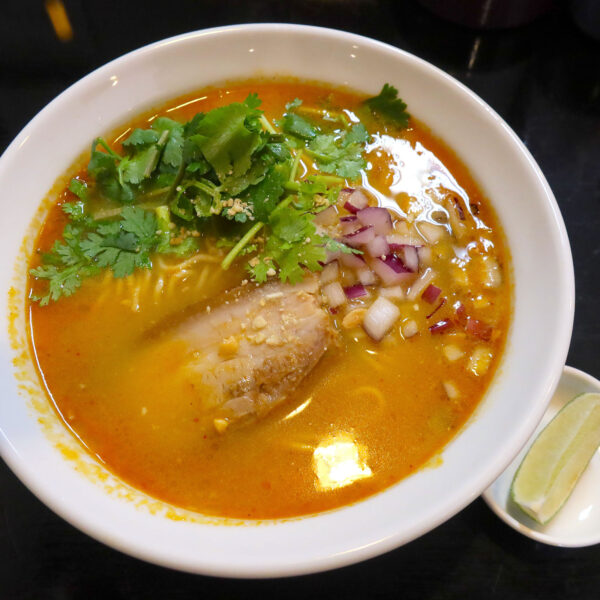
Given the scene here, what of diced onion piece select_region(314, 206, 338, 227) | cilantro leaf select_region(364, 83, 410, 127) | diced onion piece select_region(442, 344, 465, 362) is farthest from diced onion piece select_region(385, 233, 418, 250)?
cilantro leaf select_region(364, 83, 410, 127)

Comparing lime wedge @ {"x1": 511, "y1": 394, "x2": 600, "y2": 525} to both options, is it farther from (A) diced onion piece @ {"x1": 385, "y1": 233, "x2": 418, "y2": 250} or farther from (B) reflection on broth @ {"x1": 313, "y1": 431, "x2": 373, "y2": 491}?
(A) diced onion piece @ {"x1": 385, "y1": 233, "x2": 418, "y2": 250}

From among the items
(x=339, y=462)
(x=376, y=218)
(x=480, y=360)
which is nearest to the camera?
(x=339, y=462)

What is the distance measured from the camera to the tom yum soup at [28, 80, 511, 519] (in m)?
2.26

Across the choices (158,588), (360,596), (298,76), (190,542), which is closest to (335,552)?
(190,542)

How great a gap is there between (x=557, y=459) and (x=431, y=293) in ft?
2.70

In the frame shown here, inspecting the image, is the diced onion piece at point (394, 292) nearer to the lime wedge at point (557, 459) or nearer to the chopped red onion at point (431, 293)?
the chopped red onion at point (431, 293)

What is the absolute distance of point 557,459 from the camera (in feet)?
7.63

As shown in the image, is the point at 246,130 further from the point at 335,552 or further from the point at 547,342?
the point at 335,552

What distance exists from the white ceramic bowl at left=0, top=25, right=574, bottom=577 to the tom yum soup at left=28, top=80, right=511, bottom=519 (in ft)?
0.28

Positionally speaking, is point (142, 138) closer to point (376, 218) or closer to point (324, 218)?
point (324, 218)

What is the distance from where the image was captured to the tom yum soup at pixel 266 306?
7.43 feet

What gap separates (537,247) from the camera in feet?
7.75

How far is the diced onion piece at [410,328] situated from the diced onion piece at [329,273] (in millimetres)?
366

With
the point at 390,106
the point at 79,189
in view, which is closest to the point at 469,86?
the point at 390,106
